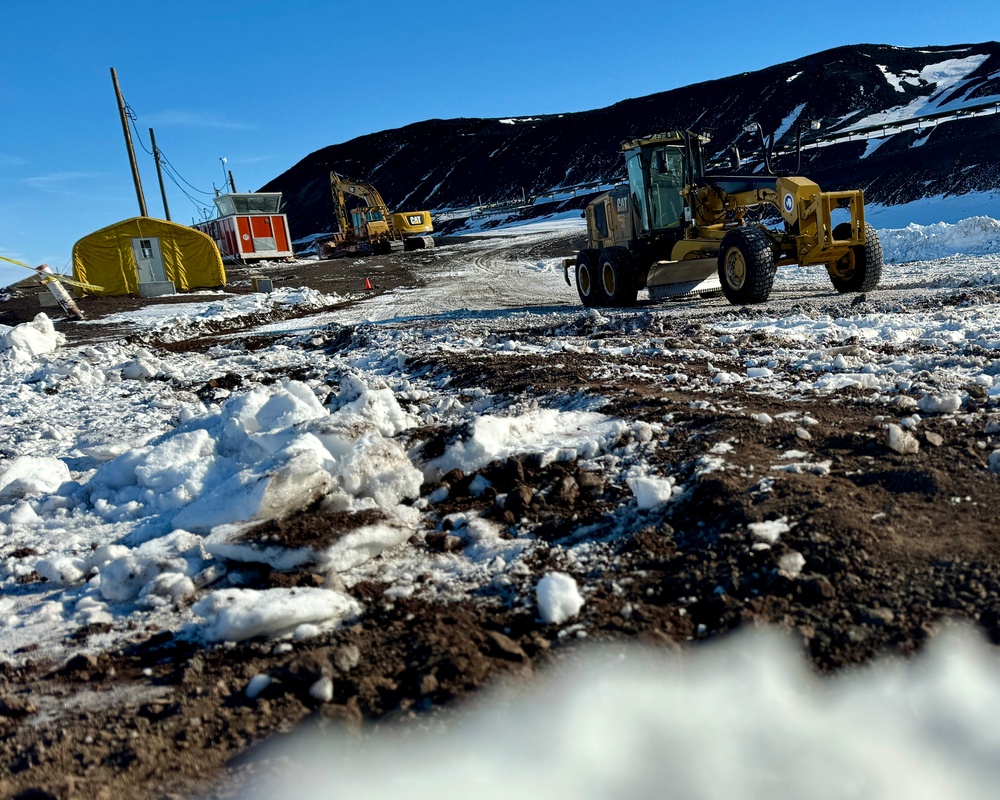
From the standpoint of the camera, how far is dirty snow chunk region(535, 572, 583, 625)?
2.74 m

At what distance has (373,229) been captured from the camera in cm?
4403

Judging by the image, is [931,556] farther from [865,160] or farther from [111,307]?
[865,160]

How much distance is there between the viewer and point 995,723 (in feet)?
6.95

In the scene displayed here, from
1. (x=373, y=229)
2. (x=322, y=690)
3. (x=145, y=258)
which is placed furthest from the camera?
(x=373, y=229)

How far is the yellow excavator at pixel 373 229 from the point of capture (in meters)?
43.2

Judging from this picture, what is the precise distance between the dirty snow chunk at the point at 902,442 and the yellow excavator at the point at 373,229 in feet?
133

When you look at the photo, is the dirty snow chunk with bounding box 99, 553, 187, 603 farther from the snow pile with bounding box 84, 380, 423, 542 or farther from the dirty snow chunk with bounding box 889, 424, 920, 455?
the dirty snow chunk with bounding box 889, 424, 920, 455

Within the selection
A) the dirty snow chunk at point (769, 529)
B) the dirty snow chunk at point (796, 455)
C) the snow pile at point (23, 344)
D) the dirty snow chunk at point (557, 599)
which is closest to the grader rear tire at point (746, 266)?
the dirty snow chunk at point (796, 455)

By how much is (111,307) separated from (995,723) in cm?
2207

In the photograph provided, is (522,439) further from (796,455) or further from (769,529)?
(769,529)

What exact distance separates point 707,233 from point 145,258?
1978 centimetres

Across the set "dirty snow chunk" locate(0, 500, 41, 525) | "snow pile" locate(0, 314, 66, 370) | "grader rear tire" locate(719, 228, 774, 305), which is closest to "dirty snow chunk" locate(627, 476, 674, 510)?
"dirty snow chunk" locate(0, 500, 41, 525)

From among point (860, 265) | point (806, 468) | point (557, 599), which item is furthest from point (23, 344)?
point (860, 265)

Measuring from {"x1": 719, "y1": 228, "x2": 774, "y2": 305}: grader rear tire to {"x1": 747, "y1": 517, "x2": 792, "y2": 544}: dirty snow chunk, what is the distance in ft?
27.2
